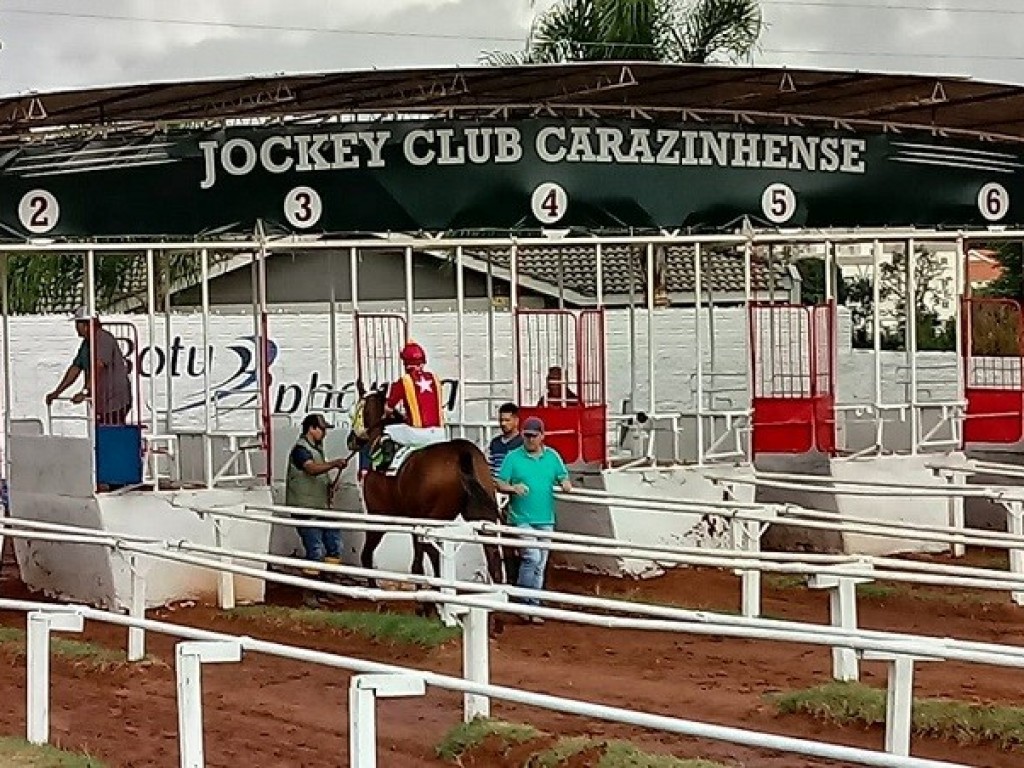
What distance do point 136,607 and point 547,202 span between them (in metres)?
6.31

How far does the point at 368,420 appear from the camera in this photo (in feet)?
47.5

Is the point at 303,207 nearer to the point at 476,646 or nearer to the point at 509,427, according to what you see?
the point at 509,427

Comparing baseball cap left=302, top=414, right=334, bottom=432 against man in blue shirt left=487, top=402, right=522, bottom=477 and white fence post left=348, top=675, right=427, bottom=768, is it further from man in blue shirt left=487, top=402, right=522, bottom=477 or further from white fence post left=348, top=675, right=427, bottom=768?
white fence post left=348, top=675, right=427, bottom=768

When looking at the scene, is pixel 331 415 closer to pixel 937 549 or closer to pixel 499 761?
pixel 937 549

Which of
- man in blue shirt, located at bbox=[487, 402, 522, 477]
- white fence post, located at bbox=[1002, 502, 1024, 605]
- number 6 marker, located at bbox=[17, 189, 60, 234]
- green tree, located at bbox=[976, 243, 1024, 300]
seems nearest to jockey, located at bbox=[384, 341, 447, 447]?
man in blue shirt, located at bbox=[487, 402, 522, 477]

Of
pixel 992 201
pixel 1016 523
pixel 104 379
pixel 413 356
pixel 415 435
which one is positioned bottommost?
pixel 1016 523

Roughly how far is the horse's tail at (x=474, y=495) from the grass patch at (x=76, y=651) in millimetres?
2633

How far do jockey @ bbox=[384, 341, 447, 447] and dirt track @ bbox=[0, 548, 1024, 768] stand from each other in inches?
65.1

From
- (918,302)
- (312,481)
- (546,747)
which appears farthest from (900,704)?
(918,302)

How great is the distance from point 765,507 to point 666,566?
307cm

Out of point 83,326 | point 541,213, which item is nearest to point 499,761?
point 83,326

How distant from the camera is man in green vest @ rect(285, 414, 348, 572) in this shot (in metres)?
15.0

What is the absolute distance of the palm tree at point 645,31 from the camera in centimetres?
2739

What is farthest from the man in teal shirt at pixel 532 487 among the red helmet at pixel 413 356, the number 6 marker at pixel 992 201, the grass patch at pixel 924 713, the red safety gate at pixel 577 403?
the number 6 marker at pixel 992 201
